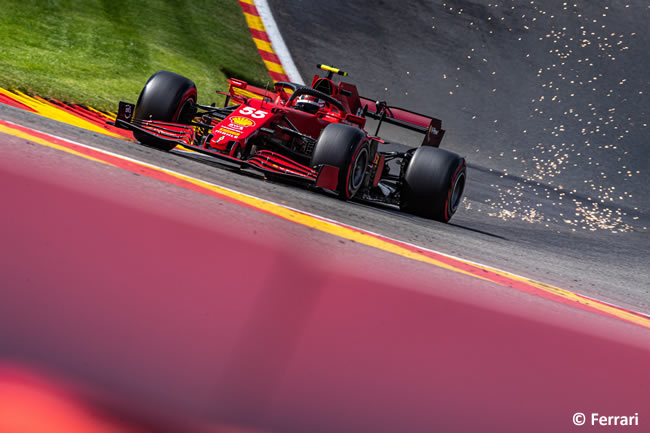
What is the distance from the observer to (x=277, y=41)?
13.6 metres

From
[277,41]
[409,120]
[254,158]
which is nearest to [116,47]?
[277,41]

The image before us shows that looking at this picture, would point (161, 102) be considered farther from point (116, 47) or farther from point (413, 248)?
point (116, 47)

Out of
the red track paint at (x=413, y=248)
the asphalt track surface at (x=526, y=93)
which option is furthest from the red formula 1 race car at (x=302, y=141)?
the red track paint at (x=413, y=248)

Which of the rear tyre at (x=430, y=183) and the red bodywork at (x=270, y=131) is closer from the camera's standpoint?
the red bodywork at (x=270, y=131)

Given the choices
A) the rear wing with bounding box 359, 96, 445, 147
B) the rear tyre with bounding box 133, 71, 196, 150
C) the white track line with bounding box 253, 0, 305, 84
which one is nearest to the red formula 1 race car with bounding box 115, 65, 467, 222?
the rear tyre with bounding box 133, 71, 196, 150

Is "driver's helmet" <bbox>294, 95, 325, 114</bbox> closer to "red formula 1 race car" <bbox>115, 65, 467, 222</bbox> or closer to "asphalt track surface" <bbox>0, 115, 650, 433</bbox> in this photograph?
"red formula 1 race car" <bbox>115, 65, 467, 222</bbox>

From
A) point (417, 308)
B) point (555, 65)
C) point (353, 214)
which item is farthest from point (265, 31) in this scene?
point (417, 308)

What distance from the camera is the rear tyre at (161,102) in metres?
5.84

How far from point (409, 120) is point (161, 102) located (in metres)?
2.82

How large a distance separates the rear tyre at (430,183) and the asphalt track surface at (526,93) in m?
0.37

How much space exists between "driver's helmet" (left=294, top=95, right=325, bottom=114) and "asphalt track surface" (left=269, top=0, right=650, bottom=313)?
1732 mm

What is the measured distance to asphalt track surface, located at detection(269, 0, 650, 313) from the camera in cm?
834

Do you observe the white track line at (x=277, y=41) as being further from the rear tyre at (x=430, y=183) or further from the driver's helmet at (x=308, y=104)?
the rear tyre at (x=430, y=183)

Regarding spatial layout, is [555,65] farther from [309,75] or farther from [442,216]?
[442,216]
